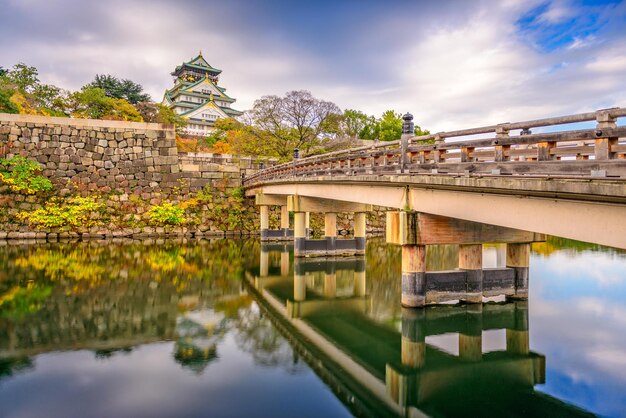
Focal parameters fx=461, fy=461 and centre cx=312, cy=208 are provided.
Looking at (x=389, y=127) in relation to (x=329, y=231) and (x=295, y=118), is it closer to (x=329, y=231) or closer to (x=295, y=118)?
(x=295, y=118)

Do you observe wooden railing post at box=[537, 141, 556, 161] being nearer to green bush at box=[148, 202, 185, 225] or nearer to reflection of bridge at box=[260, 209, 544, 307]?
reflection of bridge at box=[260, 209, 544, 307]

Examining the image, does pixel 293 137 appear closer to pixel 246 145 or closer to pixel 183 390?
pixel 246 145

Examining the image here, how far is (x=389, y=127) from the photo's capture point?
44.0m

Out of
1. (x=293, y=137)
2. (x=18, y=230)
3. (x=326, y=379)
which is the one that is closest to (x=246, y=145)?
(x=293, y=137)

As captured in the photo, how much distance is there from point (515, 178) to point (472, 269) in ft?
15.7

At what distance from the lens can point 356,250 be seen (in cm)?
2212

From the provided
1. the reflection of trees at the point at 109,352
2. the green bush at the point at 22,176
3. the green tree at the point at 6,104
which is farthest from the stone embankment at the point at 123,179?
the reflection of trees at the point at 109,352

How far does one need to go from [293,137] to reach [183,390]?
2745 centimetres

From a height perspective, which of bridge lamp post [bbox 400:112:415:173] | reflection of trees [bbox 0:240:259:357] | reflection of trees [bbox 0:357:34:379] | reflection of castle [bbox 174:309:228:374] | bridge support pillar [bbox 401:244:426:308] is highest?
bridge lamp post [bbox 400:112:415:173]

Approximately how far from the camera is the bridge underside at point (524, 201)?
21.6 ft

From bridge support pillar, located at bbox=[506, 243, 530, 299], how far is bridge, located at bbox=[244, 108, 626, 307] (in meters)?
0.03

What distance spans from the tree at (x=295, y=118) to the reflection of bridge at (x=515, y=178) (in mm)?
17565

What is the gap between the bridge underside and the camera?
6586 millimetres

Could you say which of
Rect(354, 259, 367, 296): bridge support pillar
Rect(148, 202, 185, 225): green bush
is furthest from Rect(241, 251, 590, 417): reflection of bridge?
Rect(148, 202, 185, 225): green bush
